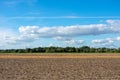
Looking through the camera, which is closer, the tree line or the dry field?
the dry field

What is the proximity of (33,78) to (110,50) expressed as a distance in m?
67.4

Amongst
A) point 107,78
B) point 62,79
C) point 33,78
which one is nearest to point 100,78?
point 107,78

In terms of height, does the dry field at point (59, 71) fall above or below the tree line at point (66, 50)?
below

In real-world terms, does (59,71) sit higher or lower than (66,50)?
lower

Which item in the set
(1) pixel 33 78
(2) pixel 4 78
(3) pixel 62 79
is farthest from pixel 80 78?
(2) pixel 4 78

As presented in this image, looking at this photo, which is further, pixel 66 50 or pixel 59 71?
pixel 66 50

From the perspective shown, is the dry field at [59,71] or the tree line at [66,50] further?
the tree line at [66,50]

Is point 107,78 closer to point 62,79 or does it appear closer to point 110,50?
point 62,79

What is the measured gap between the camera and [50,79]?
58.9 feet

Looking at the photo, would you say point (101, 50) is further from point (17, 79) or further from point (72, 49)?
point (17, 79)

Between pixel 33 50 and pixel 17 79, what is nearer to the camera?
pixel 17 79

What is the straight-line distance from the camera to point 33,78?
18.5 meters

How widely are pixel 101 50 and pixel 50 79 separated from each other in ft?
221

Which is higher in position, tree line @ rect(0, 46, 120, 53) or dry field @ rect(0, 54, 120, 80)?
tree line @ rect(0, 46, 120, 53)
